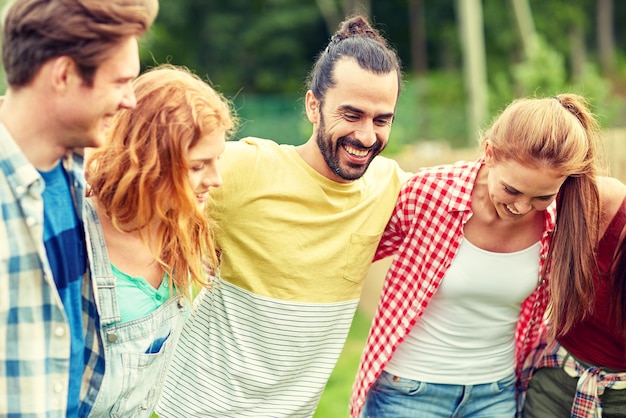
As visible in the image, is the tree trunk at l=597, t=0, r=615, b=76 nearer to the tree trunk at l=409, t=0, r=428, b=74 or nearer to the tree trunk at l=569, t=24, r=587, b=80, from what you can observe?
the tree trunk at l=569, t=24, r=587, b=80

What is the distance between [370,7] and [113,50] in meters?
31.4

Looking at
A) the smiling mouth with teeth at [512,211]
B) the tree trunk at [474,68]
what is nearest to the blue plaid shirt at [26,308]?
the smiling mouth with teeth at [512,211]

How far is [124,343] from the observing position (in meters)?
2.51

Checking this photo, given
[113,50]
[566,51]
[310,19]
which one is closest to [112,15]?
[113,50]

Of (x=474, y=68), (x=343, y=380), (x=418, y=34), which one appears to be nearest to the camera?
(x=343, y=380)

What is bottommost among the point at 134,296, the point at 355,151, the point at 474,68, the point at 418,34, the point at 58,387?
the point at 58,387

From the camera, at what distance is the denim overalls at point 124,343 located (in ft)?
8.08

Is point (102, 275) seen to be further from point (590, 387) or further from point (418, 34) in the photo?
point (418, 34)

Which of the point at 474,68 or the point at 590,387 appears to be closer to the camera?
the point at 590,387

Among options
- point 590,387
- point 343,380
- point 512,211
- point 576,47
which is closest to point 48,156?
point 512,211

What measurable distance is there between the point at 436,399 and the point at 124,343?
1.29 m

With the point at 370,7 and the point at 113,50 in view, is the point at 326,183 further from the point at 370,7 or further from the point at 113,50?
the point at 370,7

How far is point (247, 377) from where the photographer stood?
3092mm

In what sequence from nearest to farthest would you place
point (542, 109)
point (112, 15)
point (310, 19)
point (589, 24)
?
point (112, 15)
point (542, 109)
point (310, 19)
point (589, 24)
